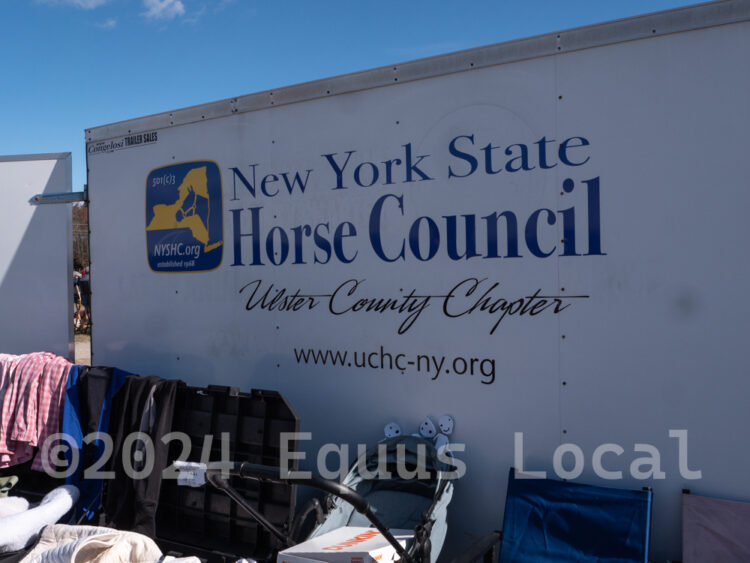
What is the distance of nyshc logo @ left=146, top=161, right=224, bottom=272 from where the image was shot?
10.9 feet

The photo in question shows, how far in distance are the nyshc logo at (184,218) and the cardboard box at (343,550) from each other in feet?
5.68

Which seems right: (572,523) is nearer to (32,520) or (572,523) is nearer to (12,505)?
(32,520)

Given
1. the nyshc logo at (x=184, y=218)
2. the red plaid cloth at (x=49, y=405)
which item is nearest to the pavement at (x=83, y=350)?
the red plaid cloth at (x=49, y=405)

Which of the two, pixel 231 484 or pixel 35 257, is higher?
pixel 35 257

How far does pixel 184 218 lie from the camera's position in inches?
135

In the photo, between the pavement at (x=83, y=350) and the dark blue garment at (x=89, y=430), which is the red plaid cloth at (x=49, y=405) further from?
the pavement at (x=83, y=350)


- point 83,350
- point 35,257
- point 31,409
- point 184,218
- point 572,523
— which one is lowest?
point 572,523

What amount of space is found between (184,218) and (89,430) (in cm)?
125

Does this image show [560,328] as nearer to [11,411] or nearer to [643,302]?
[643,302]

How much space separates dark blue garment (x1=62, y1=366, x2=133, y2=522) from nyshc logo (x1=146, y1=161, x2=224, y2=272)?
2.32 ft

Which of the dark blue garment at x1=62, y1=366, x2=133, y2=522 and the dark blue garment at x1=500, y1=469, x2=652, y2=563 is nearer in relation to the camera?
the dark blue garment at x1=500, y1=469, x2=652, y2=563
